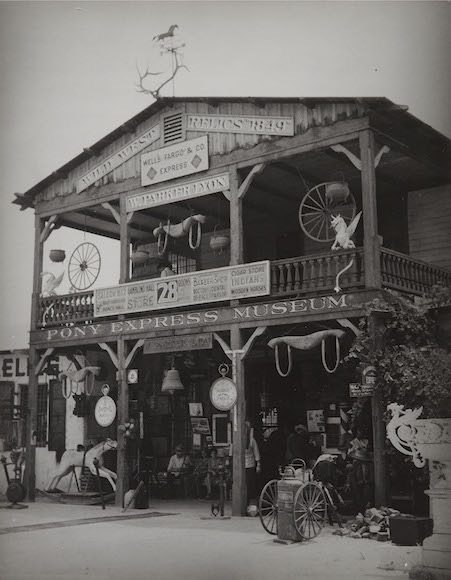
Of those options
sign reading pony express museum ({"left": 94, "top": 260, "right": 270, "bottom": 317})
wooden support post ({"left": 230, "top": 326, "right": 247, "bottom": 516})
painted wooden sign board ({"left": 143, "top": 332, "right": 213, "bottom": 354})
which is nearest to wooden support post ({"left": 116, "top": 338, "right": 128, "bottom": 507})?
painted wooden sign board ({"left": 143, "top": 332, "right": 213, "bottom": 354})

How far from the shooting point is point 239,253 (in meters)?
17.4

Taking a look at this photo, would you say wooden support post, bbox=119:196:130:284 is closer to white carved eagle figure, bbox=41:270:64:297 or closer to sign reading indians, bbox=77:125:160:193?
sign reading indians, bbox=77:125:160:193

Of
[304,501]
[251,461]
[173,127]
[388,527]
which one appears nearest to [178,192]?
[173,127]

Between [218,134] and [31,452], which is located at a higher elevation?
[218,134]

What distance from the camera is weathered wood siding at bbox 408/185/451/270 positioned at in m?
18.4

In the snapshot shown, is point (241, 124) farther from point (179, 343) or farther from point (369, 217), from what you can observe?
point (179, 343)

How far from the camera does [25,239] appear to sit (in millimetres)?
22500

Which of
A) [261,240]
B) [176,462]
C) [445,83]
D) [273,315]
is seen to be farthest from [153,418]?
[445,83]

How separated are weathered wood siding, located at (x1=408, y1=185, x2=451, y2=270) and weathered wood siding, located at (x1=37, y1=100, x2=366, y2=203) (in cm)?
382

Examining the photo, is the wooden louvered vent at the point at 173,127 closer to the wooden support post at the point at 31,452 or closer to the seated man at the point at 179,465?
the wooden support post at the point at 31,452

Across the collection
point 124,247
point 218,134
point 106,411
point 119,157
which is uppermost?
point 119,157

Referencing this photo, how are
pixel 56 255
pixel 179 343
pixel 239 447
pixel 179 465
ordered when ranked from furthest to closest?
pixel 56 255 → pixel 179 465 → pixel 179 343 → pixel 239 447

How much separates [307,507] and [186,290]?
7022mm

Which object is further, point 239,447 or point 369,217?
point 239,447
